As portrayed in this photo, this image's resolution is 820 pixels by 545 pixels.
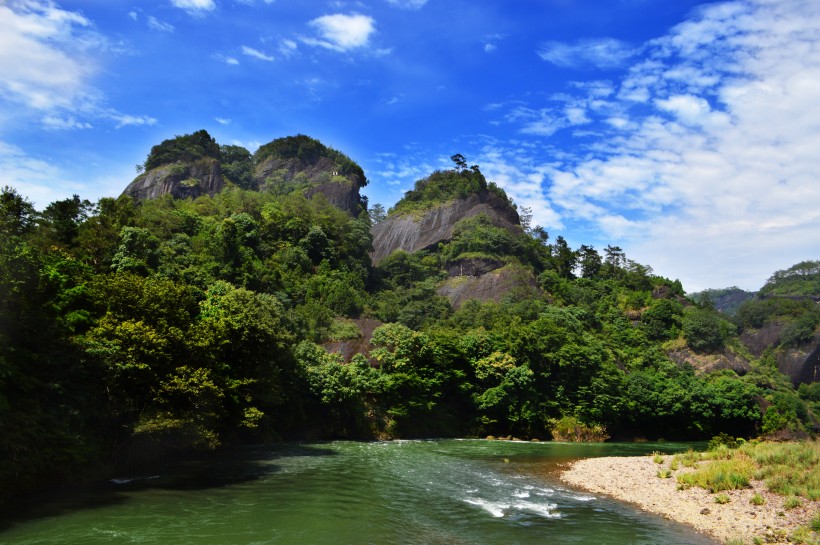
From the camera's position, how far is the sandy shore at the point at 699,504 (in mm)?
18812

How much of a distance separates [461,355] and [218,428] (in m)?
29.0

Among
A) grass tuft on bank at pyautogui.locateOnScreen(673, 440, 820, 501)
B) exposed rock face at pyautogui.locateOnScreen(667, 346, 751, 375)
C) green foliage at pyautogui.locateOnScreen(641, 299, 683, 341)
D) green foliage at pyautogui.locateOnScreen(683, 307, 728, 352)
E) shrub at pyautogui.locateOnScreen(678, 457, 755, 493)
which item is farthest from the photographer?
green foliage at pyautogui.locateOnScreen(641, 299, 683, 341)

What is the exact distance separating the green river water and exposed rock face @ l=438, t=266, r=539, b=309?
68.6 m

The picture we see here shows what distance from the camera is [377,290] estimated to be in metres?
98.8

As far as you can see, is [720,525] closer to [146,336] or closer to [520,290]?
[146,336]

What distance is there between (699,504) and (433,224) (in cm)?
10476

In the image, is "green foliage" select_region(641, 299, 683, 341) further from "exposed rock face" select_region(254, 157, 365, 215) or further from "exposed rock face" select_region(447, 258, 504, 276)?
"exposed rock face" select_region(254, 157, 365, 215)

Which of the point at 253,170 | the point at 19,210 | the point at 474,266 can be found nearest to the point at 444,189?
the point at 474,266

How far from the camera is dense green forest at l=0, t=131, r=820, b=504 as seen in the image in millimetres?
23406

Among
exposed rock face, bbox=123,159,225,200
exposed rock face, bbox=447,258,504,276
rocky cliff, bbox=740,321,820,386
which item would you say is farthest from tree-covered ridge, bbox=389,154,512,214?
rocky cliff, bbox=740,321,820,386

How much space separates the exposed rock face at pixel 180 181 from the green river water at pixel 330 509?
328ft

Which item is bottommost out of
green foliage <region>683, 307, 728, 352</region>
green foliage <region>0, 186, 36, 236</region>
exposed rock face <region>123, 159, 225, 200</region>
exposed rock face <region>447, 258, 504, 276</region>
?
green foliage <region>683, 307, 728, 352</region>

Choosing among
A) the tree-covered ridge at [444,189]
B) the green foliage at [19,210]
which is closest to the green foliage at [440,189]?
the tree-covered ridge at [444,189]

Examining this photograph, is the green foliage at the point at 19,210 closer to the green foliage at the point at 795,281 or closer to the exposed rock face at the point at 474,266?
the exposed rock face at the point at 474,266
